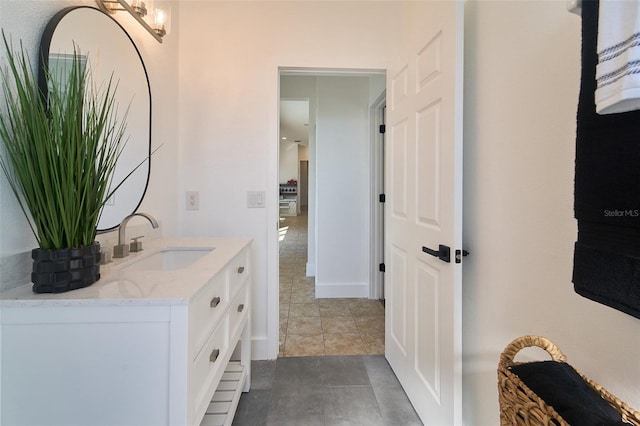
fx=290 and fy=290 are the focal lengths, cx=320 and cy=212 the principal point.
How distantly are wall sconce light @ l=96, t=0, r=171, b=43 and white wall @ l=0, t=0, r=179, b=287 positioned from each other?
0.17ft

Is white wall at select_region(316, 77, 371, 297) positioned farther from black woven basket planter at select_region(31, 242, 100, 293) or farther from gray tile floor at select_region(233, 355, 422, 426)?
black woven basket planter at select_region(31, 242, 100, 293)

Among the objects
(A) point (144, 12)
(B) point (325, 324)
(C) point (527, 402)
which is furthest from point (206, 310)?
(B) point (325, 324)

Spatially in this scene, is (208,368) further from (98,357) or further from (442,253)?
(442,253)

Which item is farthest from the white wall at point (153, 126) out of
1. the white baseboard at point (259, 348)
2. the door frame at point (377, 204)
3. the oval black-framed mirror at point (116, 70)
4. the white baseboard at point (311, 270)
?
the white baseboard at point (311, 270)

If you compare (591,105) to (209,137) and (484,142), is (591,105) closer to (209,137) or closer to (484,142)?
(484,142)

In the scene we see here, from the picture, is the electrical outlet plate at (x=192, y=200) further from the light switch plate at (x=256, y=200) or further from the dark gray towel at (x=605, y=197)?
the dark gray towel at (x=605, y=197)

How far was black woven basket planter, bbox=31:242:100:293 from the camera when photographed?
77cm

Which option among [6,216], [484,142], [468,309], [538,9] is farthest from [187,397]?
[538,9]

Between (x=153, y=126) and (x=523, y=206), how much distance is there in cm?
187

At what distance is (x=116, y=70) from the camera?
4.26ft

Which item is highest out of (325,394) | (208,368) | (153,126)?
(153,126)

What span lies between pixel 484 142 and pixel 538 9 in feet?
1.49

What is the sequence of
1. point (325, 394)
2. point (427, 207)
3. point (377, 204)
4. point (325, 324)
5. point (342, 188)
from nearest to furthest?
point (427, 207) → point (325, 394) → point (325, 324) → point (377, 204) → point (342, 188)

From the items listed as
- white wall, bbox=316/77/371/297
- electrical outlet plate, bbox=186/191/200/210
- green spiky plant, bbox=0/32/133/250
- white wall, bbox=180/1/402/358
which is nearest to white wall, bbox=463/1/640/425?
white wall, bbox=180/1/402/358
